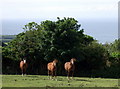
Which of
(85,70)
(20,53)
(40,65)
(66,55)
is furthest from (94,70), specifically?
(20,53)

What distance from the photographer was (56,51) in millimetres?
26000

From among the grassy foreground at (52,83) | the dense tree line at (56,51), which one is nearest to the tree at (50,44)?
the dense tree line at (56,51)

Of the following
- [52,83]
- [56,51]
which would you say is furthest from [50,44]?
[52,83]

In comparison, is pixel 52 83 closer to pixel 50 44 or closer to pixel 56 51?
pixel 56 51

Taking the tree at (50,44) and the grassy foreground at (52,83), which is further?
the tree at (50,44)

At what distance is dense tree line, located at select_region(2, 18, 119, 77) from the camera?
85.8 ft

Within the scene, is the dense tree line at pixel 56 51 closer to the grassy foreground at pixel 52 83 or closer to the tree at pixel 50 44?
the tree at pixel 50 44

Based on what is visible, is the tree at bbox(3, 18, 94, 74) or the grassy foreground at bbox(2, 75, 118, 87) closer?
the grassy foreground at bbox(2, 75, 118, 87)

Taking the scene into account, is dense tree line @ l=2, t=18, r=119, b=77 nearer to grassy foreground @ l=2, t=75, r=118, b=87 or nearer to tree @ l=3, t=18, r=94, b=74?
tree @ l=3, t=18, r=94, b=74

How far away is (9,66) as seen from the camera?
2706 cm

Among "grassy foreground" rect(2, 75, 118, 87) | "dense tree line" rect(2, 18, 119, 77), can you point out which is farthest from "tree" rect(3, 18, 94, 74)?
"grassy foreground" rect(2, 75, 118, 87)

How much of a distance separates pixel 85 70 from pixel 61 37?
4176 mm

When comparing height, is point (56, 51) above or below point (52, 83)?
above

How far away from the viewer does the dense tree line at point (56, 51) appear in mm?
26141
